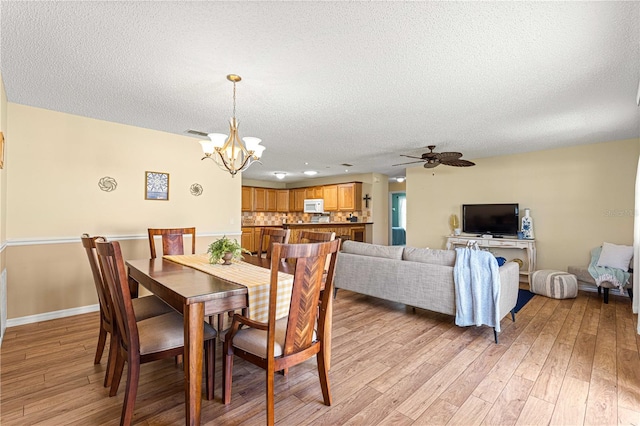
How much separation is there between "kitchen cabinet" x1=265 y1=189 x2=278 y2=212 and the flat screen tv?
5.55m

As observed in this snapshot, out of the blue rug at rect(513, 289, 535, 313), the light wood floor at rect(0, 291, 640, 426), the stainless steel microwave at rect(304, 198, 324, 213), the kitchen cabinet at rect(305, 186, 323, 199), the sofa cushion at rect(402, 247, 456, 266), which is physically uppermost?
the kitchen cabinet at rect(305, 186, 323, 199)

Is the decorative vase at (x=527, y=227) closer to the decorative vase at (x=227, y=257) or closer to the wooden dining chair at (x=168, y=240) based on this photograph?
the decorative vase at (x=227, y=257)

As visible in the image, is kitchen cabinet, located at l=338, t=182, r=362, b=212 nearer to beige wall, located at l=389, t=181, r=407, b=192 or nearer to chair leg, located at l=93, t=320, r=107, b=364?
beige wall, located at l=389, t=181, r=407, b=192

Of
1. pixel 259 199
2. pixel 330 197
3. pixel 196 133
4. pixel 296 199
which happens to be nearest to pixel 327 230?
pixel 330 197

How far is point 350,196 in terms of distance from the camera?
8258 millimetres

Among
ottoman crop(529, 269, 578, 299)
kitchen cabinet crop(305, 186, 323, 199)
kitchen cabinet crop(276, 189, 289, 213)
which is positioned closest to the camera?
ottoman crop(529, 269, 578, 299)

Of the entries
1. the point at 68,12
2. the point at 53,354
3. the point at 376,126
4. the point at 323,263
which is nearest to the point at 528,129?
the point at 376,126

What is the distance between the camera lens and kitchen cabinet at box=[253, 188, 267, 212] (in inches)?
356

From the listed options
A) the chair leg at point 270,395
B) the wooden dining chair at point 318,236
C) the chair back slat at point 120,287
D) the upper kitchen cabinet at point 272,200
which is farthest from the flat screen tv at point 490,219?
the chair back slat at point 120,287

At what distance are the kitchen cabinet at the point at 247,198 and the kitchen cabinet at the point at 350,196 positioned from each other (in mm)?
2624

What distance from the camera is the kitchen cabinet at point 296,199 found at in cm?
952

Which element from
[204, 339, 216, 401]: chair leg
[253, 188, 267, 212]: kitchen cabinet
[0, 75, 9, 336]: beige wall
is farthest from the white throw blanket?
[253, 188, 267, 212]: kitchen cabinet

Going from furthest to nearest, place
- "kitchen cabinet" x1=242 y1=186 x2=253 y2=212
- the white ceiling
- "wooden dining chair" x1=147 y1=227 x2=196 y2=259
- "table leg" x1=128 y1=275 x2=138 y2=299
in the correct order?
"kitchen cabinet" x1=242 y1=186 x2=253 y2=212, "wooden dining chair" x1=147 y1=227 x2=196 y2=259, "table leg" x1=128 y1=275 x2=138 y2=299, the white ceiling

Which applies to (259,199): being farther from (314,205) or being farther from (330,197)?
(330,197)
